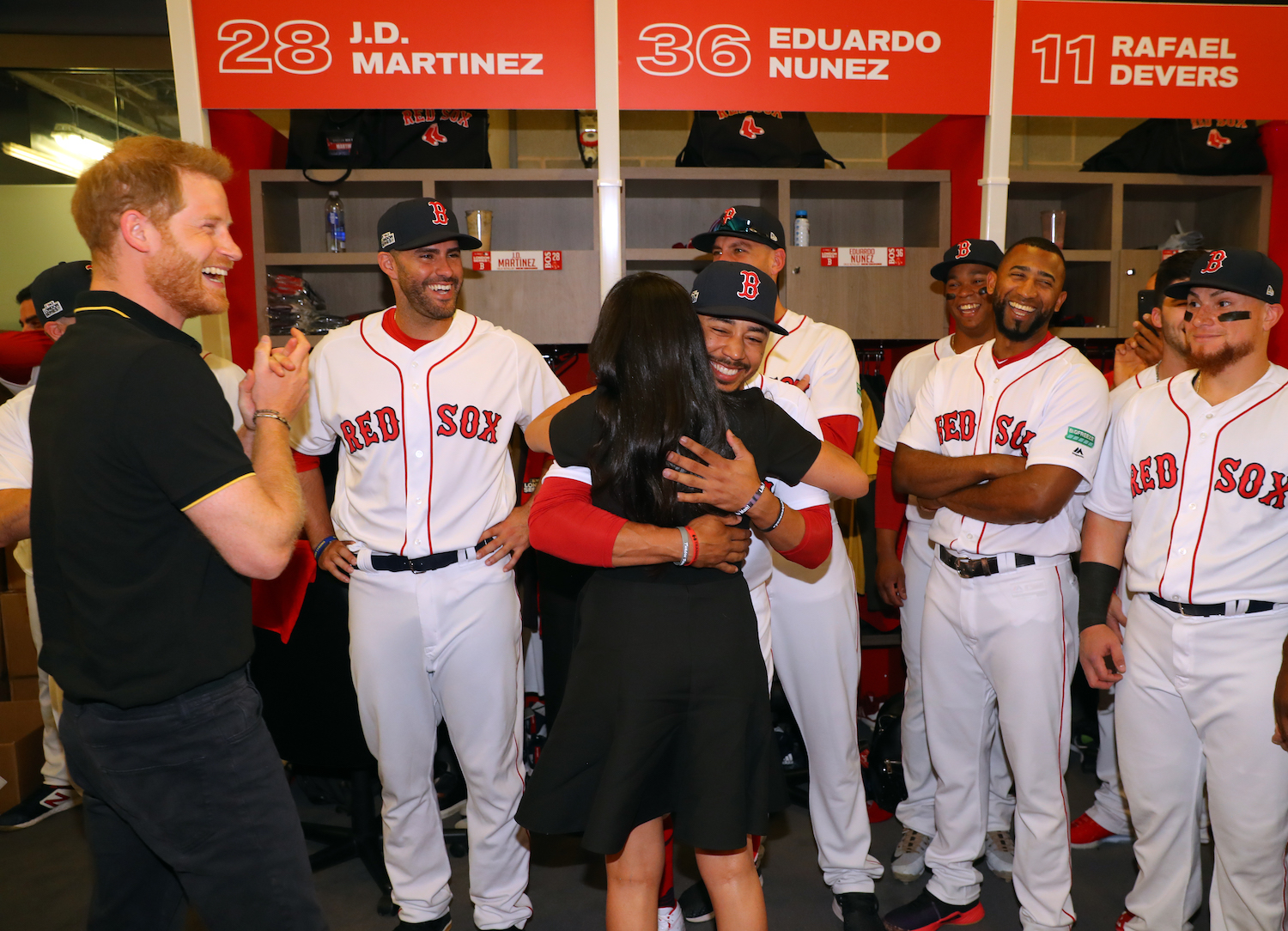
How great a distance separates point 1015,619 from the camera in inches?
91.7

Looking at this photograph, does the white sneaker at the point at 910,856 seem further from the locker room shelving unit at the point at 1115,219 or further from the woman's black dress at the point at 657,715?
the locker room shelving unit at the point at 1115,219

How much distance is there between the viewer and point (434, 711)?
2486 mm

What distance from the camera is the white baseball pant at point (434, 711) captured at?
2.39 meters

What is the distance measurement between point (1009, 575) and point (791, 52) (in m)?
1.88

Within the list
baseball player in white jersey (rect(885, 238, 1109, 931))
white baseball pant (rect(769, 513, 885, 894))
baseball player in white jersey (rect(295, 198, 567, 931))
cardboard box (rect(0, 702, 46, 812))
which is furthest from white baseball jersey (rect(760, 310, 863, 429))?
cardboard box (rect(0, 702, 46, 812))

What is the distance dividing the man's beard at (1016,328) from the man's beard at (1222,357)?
1.30ft

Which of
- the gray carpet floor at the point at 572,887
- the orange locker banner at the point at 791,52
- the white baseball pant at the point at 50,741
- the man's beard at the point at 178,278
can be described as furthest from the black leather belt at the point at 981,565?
the white baseball pant at the point at 50,741

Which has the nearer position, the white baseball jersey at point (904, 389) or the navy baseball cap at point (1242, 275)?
the navy baseball cap at point (1242, 275)

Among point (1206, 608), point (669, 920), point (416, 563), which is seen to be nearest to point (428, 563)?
point (416, 563)

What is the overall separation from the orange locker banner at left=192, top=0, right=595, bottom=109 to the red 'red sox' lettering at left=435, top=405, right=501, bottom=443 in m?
1.14

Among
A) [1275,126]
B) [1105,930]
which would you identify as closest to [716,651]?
[1105,930]

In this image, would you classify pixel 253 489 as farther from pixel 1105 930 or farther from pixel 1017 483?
pixel 1105 930

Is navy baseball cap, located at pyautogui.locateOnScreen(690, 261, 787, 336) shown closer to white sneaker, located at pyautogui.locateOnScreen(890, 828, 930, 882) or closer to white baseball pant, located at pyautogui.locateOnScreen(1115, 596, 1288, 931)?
white baseball pant, located at pyautogui.locateOnScreen(1115, 596, 1288, 931)

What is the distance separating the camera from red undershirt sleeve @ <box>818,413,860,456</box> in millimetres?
2605
